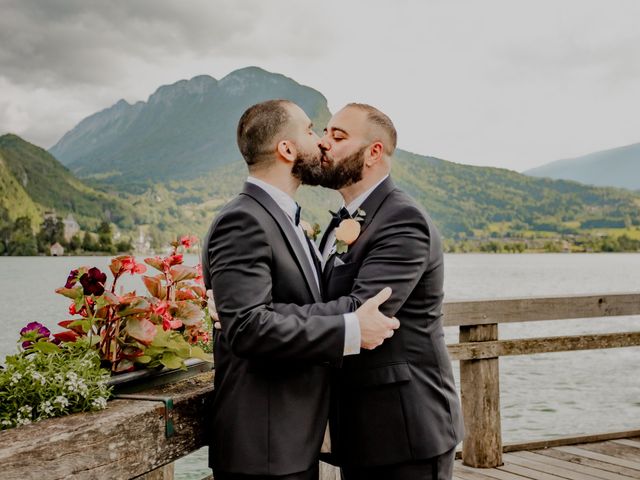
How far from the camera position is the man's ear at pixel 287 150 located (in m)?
2.29

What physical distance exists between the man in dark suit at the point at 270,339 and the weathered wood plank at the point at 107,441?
0.37 ft

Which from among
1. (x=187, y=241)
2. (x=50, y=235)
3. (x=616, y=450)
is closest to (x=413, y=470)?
(x=187, y=241)

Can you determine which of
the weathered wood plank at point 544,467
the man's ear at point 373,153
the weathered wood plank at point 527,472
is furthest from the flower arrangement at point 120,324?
the weathered wood plank at point 544,467

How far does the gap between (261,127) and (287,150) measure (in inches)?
4.6

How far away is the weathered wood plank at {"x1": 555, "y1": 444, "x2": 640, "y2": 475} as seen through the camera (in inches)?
182

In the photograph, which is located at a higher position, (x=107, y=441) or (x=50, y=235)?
(x=50, y=235)

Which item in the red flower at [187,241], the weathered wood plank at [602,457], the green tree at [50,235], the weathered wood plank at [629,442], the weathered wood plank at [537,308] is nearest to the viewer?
the red flower at [187,241]

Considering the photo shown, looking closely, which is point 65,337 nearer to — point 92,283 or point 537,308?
point 92,283

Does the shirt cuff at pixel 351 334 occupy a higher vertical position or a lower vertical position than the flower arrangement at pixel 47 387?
higher

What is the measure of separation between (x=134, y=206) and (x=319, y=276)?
151 meters

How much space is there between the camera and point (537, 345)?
4.67 m

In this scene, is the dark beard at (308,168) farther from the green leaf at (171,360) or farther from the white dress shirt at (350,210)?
the green leaf at (171,360)

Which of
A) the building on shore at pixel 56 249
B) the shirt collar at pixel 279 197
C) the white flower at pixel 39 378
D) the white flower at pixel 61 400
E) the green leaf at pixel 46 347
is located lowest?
the white flower at pixel 61 400

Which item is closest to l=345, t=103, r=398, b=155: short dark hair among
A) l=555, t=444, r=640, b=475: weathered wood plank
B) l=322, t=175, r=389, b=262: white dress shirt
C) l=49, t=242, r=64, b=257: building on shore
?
l=322, t=175, r=389, b=262: white dress shirt
